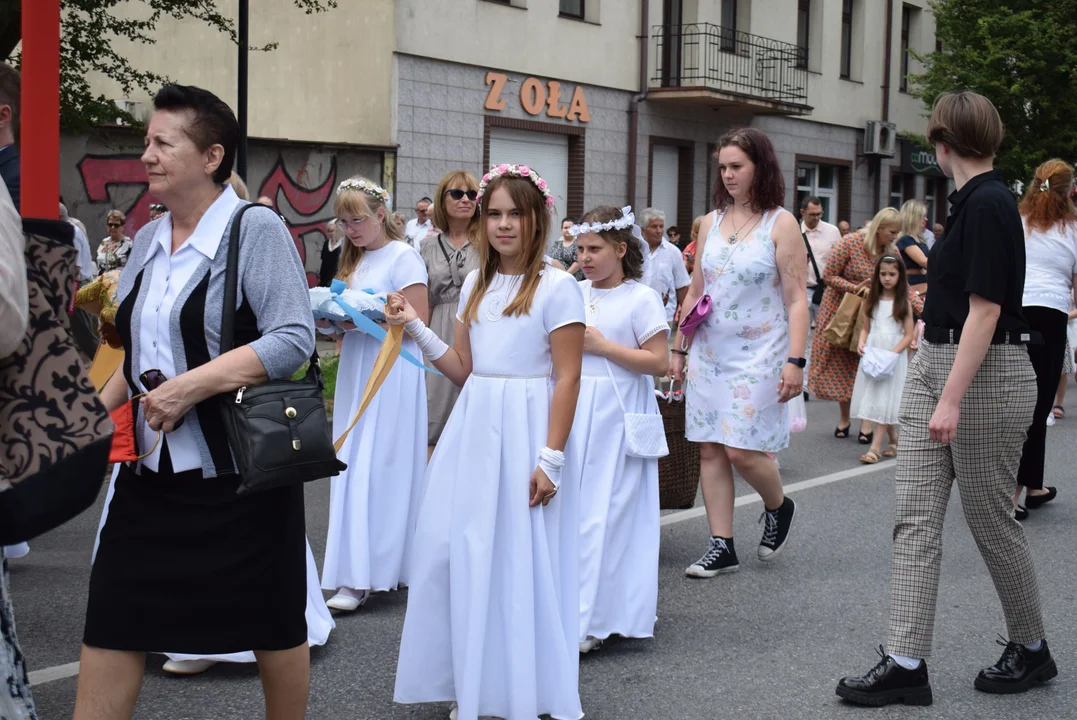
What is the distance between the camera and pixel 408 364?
5.90 metres

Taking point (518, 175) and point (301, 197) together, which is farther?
point (301, 197)

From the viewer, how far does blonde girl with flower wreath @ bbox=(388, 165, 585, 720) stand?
402 cm

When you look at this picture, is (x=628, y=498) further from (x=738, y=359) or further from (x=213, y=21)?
(x=213, y=21)

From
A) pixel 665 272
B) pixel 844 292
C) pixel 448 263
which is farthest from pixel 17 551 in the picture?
pixel 844 292

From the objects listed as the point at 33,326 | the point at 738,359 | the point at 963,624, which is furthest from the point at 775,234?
the point at 33,326

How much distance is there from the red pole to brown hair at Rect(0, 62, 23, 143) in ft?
1.30

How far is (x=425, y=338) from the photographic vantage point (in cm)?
422

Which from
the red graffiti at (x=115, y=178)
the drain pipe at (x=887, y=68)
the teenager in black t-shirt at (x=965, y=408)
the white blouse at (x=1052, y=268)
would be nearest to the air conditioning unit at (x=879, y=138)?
the drain pipe at (x=887, y=68)

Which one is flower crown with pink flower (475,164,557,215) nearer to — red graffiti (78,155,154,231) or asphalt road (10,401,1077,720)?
asphalt road (10,401,1077,720)

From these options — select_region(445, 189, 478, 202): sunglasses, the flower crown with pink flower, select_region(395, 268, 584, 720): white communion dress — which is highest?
select_region(445, 189, 478, 202): sunglasses

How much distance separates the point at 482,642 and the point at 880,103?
1181 inches

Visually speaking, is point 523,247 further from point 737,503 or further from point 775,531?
point 737,503

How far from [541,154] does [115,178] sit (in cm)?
735

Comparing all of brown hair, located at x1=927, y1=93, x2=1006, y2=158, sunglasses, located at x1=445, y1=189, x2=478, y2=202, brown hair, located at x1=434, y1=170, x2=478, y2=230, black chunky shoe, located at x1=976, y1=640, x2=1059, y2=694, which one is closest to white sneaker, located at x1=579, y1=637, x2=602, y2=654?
black chunky shoe, located at x1=976, y1=640, x2=1059, y2=694
